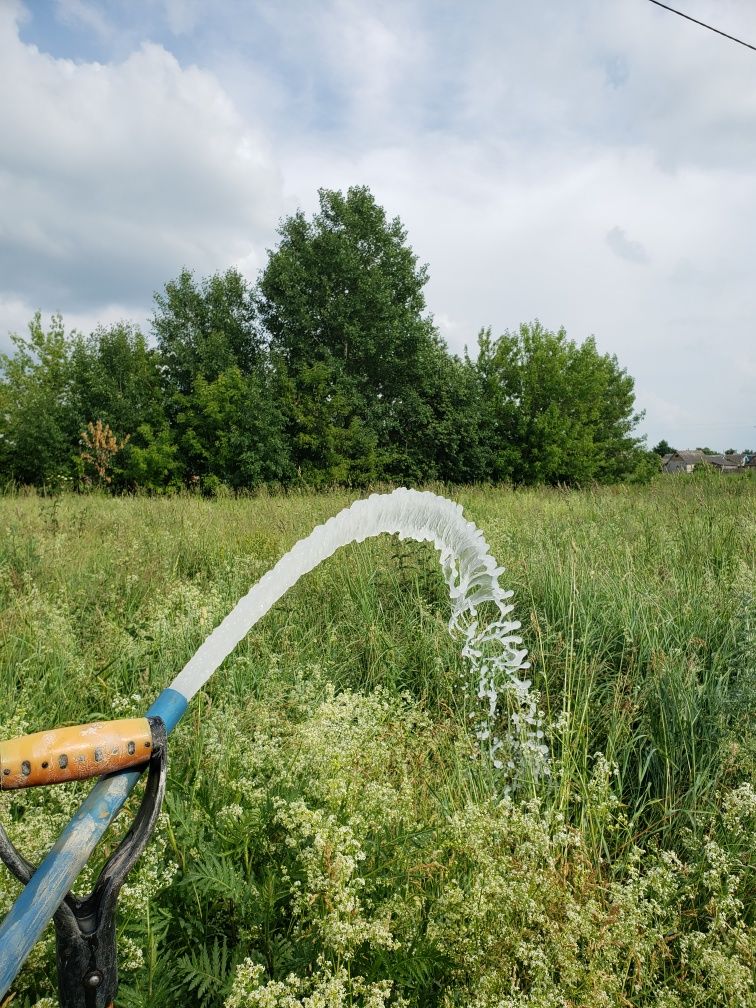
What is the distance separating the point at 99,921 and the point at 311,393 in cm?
2526

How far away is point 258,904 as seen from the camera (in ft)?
5.23

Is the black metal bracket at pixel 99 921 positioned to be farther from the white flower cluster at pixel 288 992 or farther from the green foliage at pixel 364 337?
the green foliage at pixel 364 337

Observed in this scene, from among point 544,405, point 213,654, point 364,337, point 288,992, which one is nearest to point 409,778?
point 288,992

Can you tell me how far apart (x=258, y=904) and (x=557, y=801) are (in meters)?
1.30

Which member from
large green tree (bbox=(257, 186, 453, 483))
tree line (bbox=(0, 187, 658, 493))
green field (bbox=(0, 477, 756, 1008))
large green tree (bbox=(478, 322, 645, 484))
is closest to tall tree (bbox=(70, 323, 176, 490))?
tree line (bbox=(0, 187, 658, 493))

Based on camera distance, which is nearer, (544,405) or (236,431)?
(236,431)

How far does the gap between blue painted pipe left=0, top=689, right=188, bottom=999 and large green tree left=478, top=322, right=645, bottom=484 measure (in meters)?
29.7

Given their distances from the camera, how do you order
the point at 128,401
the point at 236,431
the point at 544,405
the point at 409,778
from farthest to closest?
the point at 544,405, the point at 128,401, the point at 236,431, the point at 409,778

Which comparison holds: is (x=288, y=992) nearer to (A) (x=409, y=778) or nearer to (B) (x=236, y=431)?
(A) (x=409, y=778)

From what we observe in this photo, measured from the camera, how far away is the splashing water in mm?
1020

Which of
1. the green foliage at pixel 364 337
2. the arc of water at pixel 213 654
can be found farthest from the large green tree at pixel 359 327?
the arc of water at pixel 213 654

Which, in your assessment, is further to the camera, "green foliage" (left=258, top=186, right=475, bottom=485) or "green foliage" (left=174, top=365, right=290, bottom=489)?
"green foliage" (left=258, top=186, right=475, bottom=485)

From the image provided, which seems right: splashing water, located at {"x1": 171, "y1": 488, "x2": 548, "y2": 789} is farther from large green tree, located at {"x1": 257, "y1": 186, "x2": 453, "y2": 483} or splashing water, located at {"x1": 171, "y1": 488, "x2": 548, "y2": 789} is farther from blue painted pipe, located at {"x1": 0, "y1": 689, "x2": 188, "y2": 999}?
large green tree, located at {"x1": 257, "y1": 186, "x2": 453, "y2": 483}

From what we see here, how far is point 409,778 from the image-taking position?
7.43 ft
